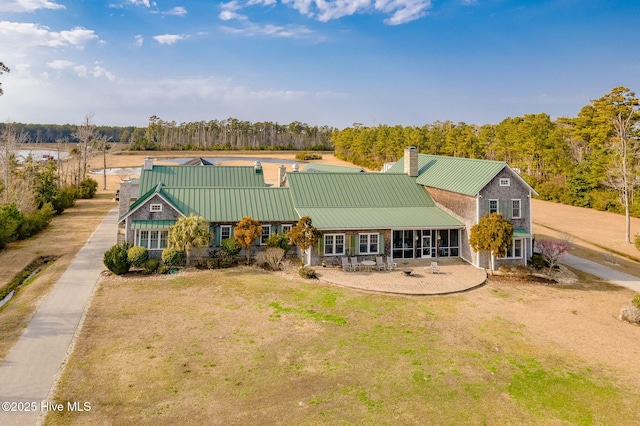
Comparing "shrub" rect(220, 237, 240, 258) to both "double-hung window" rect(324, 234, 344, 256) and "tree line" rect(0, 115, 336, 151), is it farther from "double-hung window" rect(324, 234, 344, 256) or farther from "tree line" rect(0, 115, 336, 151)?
"tree line" rect(0, 115, 336, 151)

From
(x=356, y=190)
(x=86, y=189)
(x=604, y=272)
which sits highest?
(x=86, y=189)

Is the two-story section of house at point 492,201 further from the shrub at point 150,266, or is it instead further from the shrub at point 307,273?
the shrub at point 150,266

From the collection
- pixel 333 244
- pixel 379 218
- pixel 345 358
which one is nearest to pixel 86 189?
pixel 333 244

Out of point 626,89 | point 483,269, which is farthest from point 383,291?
point 626,89

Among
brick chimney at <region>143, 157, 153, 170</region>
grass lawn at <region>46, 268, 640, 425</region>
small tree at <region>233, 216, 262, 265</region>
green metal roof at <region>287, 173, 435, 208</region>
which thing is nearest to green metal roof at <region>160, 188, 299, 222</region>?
green metal roof at <region>287, 173, 435, 208</region>

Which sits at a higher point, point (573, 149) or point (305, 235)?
point (573, 149)

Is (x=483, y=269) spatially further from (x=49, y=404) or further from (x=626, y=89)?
(x=626, y=89)

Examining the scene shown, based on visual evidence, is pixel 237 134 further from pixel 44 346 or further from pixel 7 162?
pixel 44 346
